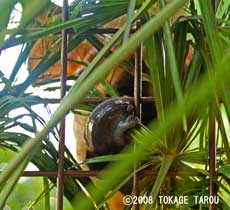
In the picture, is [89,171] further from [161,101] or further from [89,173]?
[161,101]

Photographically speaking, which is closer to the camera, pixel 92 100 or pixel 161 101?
pixel 161 101

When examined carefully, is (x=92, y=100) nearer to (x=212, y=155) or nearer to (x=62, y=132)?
(x=62, y=132)

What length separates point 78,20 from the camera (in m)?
0.63

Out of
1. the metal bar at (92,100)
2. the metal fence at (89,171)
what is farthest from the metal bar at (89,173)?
the metal bar at (92,100)

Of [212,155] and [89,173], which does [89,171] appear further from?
[212,155]

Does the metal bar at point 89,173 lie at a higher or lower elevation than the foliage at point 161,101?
lower

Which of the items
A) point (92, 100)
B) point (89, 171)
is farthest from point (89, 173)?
point (92, 100)

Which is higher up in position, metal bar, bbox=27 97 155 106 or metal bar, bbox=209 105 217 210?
metal bar, bbox=27 97 155 106

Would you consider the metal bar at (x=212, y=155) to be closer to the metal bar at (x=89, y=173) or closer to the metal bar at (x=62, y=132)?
the metal bar at (x=89, y=173)

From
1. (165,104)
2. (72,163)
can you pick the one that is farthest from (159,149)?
(72,163)

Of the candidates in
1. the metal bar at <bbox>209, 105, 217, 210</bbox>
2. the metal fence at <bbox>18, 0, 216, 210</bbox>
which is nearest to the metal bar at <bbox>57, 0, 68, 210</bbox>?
the metal fence at <bbox>18, 0, 216, 210</bbox>

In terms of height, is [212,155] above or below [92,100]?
below

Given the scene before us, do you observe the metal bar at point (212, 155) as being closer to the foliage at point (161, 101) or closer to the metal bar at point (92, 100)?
the foliage at point (161, 101)

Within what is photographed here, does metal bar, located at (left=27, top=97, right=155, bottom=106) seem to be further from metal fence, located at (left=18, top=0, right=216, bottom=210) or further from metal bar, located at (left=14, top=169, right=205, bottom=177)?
metal bar, located at (left=14, top=169, right=205, bottom=177)
